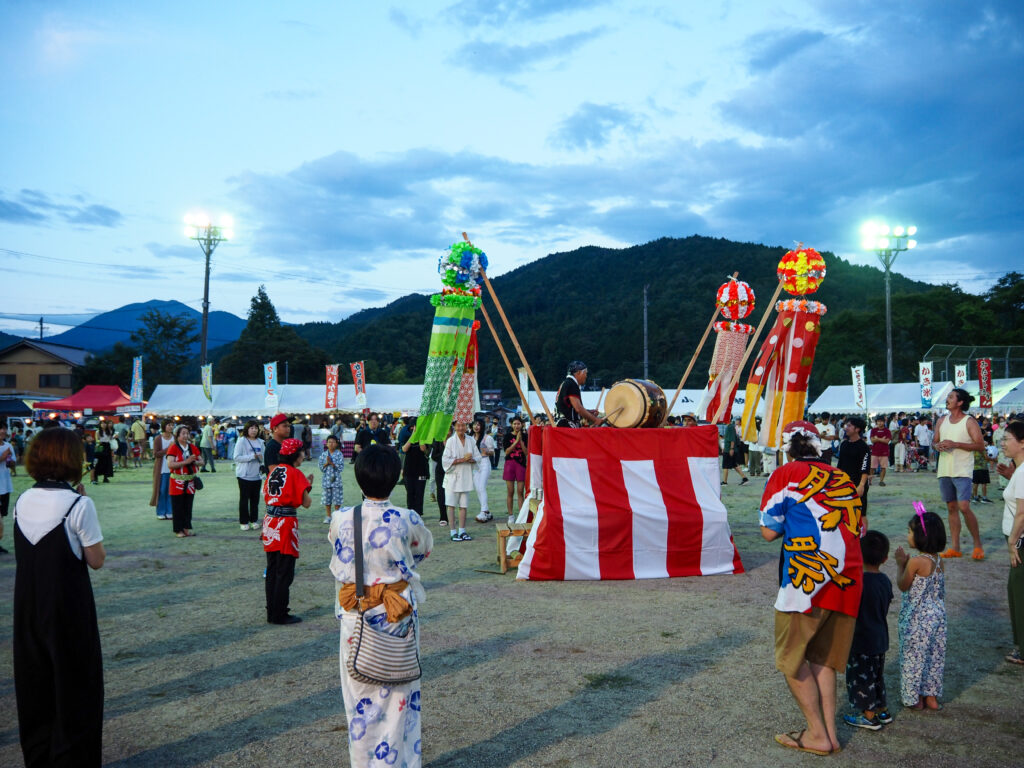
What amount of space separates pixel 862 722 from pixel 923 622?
28.6 inches

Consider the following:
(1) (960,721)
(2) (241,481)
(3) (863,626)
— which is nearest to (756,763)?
(3) (863,626)

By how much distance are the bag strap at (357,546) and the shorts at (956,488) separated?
770 cm

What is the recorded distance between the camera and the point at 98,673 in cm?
342

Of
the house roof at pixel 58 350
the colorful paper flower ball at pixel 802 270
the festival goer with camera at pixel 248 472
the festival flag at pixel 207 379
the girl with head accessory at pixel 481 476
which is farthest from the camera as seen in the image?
the house roof at pixel 58 350

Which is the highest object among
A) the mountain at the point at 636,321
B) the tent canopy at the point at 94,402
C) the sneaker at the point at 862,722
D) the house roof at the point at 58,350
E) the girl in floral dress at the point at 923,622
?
the mountain at the point at 636,321

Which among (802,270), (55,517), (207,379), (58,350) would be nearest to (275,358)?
(58,350)

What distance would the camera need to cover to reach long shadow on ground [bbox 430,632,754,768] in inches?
151

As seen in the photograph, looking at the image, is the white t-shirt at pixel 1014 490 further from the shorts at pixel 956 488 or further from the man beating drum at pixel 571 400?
the man beating drum at pixel 571 400

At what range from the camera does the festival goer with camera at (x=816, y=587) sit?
377cm

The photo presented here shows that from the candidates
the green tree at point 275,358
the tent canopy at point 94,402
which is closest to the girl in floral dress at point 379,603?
the tent canopy at point 94,402

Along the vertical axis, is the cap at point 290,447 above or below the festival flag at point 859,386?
below

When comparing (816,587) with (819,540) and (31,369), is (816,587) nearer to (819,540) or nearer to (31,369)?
(819,540)

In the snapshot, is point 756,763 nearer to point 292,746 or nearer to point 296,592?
point 292,746

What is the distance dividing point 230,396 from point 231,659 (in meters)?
30.3
